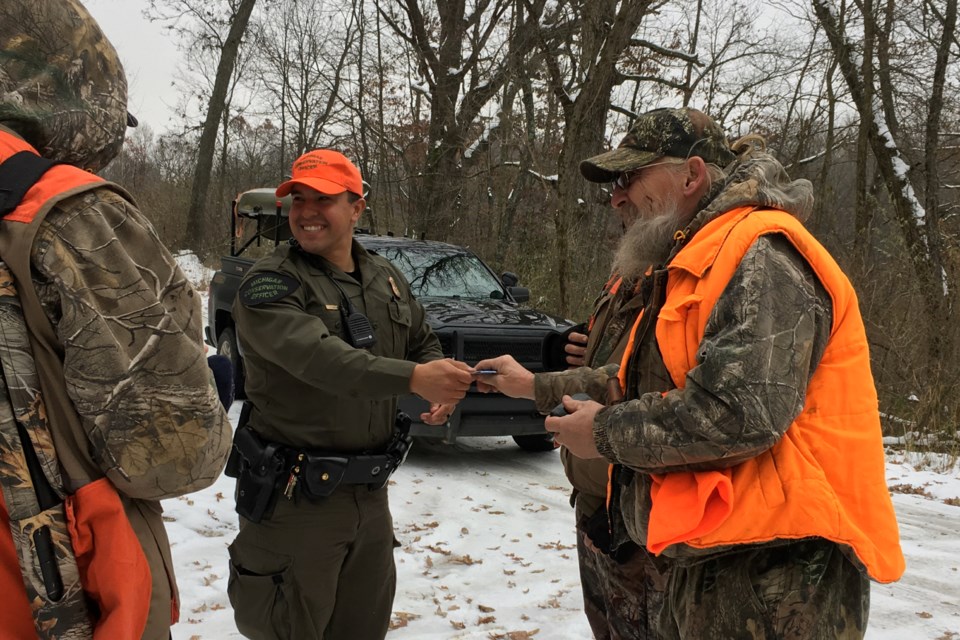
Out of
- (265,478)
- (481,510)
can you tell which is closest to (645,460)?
(265,478)

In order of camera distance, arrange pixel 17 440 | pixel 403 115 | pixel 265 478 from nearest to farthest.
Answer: pixel 17 440, pixel 265 478, pixel 403 115

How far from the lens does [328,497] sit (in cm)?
273

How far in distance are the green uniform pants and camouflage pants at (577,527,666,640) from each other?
852 millimetres

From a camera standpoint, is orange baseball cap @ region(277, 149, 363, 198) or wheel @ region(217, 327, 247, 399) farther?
wheel @ region(217, 327, 247, 399)

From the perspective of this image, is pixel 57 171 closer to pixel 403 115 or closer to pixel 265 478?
pixel 265 478

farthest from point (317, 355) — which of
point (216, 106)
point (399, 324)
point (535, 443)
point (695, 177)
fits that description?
point (216, 106)

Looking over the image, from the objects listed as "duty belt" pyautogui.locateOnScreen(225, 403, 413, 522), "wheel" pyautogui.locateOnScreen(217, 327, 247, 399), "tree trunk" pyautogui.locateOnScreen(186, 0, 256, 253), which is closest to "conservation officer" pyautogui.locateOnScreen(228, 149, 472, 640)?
"duty belt" pyautogui.locateOnScreen(225, 403, 413, 522)

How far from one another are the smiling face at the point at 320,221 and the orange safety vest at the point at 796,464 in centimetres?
154

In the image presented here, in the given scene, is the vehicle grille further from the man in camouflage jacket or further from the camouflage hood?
the man in camouflage jacket

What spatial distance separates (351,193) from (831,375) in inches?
77.9

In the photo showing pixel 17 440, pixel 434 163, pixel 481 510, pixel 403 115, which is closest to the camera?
pixel 17 440

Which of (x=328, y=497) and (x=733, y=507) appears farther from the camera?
(x=328, y=497)

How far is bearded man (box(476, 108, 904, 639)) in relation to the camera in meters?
1.68

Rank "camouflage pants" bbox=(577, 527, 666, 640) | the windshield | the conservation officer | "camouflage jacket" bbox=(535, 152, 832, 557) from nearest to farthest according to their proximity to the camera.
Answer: "camouflage jacket" bbox=(535, 152, 832, 557) → "camouflage pants" bbox=(577, 527, 666, 640) → the conservation officer → the windshield
